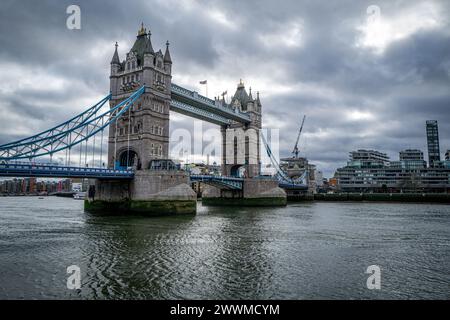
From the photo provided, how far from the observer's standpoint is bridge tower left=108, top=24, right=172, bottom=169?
36.8 meters

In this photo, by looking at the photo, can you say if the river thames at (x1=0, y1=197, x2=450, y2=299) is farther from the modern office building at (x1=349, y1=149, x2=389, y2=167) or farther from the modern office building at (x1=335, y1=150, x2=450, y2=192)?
the modern office building at (x1=349, y1=149, x2=389, y2=167)

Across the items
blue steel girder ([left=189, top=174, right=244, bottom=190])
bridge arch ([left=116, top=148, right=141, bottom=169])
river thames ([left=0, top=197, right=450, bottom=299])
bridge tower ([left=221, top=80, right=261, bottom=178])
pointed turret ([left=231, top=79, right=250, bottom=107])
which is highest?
pointed turret ([left=231, top=79, right=250, bottom=107])

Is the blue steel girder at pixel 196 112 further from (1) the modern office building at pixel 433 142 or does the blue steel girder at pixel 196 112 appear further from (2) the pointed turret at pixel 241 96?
(1) the modern office building at pixel 433 142

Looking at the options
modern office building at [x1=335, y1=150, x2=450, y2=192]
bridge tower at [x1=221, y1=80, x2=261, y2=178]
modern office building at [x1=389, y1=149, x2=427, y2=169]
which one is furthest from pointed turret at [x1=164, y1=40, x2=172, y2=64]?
modern office building at [x1=389, y1=149, x2=427, y2=169]

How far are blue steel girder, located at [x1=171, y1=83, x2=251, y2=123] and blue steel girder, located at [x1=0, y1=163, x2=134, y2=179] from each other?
16.4 meters

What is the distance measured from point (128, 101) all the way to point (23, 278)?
28267 millimetres

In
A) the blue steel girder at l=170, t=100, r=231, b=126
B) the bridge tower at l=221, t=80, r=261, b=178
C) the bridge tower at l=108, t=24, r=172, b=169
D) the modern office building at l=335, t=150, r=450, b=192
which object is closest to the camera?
the bridge tower at l=108, t=24, r=172, b=169

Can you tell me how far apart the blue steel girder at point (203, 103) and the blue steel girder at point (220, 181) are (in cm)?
1155

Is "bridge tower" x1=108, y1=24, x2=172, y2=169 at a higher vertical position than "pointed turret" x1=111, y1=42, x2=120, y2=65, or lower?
lower

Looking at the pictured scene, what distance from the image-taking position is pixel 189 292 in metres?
8.92

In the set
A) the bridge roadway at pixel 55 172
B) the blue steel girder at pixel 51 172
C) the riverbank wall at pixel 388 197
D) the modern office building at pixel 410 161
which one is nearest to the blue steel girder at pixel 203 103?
the bridge roadway at pixel 55 172

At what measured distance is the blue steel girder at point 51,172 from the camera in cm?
2311

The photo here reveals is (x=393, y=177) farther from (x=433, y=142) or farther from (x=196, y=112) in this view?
(x=196, y=112)

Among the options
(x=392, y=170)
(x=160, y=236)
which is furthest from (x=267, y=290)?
(x=392, y=170)
